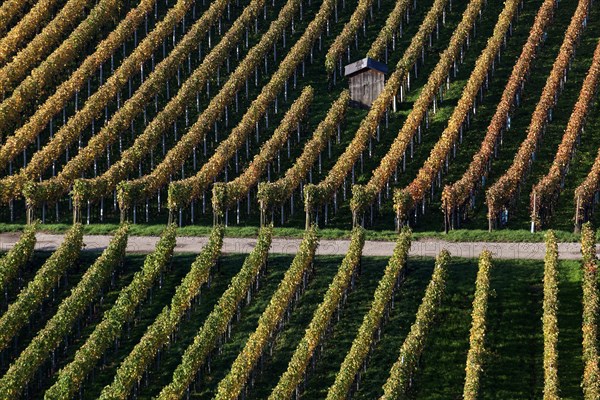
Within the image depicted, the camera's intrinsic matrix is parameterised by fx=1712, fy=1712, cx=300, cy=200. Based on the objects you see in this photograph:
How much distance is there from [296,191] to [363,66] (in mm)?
15436

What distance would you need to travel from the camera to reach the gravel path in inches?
4208

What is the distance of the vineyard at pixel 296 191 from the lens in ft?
313

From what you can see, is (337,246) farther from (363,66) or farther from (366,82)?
(363,66)

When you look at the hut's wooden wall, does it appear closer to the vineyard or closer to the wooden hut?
the wooden hut

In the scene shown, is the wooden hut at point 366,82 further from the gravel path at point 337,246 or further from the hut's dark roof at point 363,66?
the gravel path at point 337,246

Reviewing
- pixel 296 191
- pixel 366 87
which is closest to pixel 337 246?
pixel 296 191

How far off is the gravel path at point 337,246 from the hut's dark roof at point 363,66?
22.1 m

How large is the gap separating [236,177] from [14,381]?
3133 centimetres

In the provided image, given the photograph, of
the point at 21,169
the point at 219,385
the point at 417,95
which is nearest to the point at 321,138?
the point at 417,95

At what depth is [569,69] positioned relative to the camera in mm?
131375

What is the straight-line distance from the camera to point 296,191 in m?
117

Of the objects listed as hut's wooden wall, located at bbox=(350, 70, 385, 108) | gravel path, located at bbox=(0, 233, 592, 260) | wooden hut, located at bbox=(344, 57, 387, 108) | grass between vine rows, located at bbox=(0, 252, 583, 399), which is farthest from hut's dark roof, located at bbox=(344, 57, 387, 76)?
grass between vine rows, located at bbox=(0, 252, 583, 399)

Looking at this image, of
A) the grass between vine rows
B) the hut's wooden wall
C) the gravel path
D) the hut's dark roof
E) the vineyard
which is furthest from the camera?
the hut's wooden wall

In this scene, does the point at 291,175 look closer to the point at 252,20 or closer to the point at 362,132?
the point at 362,132
